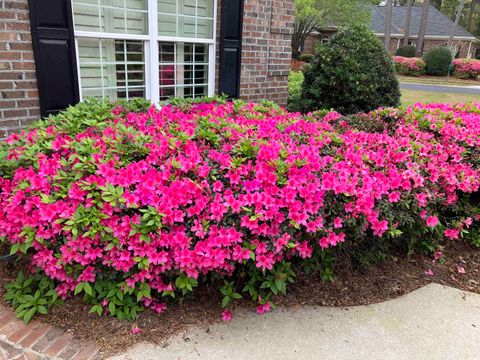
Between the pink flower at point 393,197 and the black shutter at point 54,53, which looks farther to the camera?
the black shutter at point 54,53

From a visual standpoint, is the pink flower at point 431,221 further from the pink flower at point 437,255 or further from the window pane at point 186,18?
the window pane at point 186,18

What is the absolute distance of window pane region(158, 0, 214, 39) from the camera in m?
4.44

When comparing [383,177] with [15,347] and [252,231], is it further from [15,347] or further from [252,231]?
[15,347]

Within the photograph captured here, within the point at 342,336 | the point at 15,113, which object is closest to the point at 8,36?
the point at 15,113

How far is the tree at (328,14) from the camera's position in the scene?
75.4ft

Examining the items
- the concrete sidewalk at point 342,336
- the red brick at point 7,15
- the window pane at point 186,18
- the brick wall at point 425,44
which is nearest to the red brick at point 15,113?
the red brick at point 7,15

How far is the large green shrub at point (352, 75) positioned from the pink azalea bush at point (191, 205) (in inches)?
108

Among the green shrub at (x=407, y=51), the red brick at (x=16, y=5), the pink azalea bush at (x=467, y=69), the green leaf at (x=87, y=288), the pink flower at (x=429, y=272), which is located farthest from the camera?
the green shrub at (x=407, y=51)

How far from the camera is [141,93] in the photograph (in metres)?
4.60

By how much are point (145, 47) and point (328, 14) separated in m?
22.4

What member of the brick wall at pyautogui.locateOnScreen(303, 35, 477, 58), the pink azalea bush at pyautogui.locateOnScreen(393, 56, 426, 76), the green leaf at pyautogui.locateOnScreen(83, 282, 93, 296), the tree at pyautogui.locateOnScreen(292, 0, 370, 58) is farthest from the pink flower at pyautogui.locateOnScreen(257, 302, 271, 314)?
the brick wall at pyautogui.locateOnScreen(303, 35, 477, 58)

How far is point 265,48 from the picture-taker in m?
5.44

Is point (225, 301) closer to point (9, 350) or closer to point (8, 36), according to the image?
point (9, 350)

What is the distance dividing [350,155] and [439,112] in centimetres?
201
